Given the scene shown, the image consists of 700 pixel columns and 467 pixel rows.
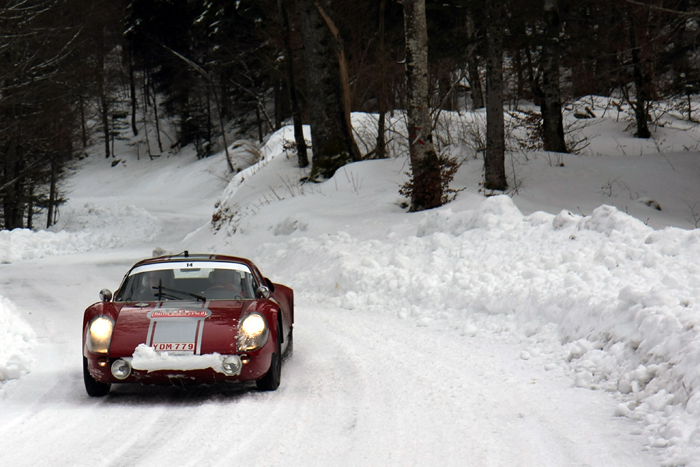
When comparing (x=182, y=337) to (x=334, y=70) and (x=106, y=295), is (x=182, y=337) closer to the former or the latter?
(x=106, y=295)

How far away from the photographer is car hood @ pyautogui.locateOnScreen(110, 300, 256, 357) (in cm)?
631

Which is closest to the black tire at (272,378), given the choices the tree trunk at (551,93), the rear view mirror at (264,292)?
the rear view mirror at (264,292)

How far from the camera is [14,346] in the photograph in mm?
8289

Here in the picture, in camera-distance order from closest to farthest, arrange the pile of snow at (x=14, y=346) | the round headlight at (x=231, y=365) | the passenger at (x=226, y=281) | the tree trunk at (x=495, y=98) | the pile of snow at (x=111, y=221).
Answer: the round headlight at (x=231, y=365) → the pile of snow at (x=14, y=346) → the passenger at (x=226, y=281) → the tree trunk at (x=495, y=98) → the pile of snow at (x=111, y=221)

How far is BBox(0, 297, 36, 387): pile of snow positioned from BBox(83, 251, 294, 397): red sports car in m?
1.08

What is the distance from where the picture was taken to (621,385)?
5852 millimetres

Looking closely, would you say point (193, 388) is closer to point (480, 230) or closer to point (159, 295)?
point (159, 295)

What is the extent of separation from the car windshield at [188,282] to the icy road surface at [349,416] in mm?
970

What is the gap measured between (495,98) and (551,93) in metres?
5.43

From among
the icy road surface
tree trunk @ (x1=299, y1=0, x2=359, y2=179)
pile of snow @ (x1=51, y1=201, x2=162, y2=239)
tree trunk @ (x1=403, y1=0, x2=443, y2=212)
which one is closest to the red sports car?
the icy road surface

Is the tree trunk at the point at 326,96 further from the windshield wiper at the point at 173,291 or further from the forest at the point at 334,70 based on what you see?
the windshield wiper at the point at 173,291

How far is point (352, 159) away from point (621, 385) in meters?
15.7

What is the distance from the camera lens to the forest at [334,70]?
16.4 metres

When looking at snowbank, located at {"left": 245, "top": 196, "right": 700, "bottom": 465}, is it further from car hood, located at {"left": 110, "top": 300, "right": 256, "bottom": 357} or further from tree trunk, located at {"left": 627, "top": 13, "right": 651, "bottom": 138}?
tree trunk, located at {"left": 627, "top": 13, "right": 651, "bottom": 138}
